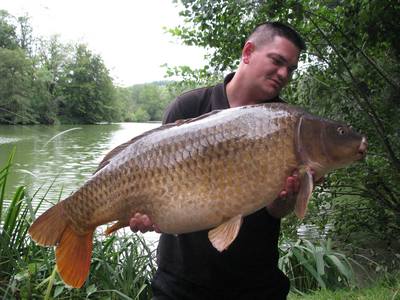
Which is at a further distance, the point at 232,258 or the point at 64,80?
the point at 64,80

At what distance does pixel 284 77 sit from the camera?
6.90 ft

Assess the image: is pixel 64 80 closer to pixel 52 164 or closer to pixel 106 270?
pixel 52 164

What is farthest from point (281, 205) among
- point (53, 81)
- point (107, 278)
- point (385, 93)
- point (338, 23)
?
point (53, 81)

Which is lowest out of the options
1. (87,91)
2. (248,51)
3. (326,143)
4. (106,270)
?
(106,270)

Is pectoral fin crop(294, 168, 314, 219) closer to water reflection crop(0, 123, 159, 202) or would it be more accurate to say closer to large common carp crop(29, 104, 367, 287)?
large common carp crop(29, 104, 367, 287)

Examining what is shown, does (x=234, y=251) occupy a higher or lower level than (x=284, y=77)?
lower

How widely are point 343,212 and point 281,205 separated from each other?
3066 millimetres

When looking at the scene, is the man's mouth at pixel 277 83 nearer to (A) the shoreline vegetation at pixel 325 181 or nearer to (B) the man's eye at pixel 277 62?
(B) the man's eye at pixel 277 62

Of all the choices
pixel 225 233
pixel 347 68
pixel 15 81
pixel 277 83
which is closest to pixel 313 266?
pixel 347 68

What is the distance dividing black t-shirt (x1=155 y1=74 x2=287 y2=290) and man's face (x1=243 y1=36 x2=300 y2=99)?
21.6 inches

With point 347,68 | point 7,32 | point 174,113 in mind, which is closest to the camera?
point 174,113

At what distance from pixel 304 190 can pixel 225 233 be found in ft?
1.12

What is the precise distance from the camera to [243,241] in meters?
2.01

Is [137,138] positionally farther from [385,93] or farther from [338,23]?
[385,93]
